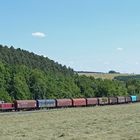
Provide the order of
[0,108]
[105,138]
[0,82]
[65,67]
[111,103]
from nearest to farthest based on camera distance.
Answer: [105,138] → [0,108] → [0,82] → [111,103] → [65,67]

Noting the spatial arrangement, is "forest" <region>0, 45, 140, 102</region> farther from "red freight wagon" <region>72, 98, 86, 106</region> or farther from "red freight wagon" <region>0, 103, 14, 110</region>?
"red freight wagon" <region>0, 103, 14, 110</region>

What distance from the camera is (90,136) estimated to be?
23.9 meters

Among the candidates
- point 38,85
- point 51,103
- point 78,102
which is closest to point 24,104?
point 51,103

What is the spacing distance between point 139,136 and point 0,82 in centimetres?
8116

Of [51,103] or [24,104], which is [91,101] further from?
[24,104]

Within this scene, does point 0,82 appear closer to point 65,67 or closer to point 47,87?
point 47,87

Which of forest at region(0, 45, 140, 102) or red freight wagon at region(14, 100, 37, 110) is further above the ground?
forest at region(0, 45, 140, 102)

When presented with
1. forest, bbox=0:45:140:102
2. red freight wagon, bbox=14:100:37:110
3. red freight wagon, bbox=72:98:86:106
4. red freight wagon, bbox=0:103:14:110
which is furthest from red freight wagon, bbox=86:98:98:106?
red freight wagon, bbox=0:103:14:110

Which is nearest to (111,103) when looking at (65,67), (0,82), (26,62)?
(0,82)

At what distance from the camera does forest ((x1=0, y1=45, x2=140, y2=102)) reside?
338ft

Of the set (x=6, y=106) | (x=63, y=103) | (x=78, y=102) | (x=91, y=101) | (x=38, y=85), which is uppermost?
(x=38, y=85)

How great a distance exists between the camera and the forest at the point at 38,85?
103 meters

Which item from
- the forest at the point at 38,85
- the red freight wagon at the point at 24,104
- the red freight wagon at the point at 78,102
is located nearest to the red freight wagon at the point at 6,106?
the red freight wagon at the point at 24,104

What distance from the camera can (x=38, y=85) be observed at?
363ft
